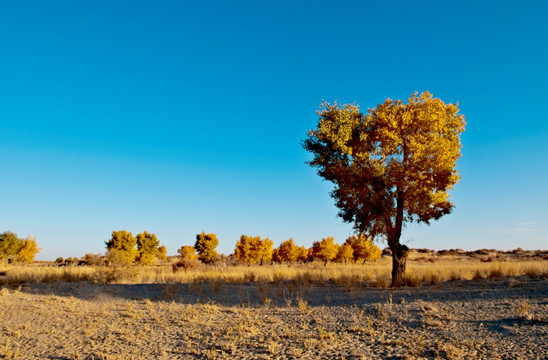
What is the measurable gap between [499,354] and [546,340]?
1.21 metres

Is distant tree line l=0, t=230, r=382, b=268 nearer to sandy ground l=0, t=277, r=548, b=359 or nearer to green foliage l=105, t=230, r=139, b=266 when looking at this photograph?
green foliage l=105, t=230, r=139, b=266

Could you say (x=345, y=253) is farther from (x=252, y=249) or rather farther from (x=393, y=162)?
(x=393, y=162)

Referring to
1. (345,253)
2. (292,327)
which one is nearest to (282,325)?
(292,327)

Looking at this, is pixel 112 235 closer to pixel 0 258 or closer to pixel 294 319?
pixel 0 258

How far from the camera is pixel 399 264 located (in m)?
16.1

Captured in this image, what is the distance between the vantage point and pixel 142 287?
56.5ft

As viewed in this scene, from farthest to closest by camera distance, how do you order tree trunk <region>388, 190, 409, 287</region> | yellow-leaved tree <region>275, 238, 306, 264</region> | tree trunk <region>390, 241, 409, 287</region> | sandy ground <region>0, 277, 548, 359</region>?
yellow-leaved tree <region>275, 238, 306, 264</region> < tree trunk <region>388, 190, 409, 287</region> < tree trunk <region>390, 241, 409, 287</region> < sandy ground <region>0, 277, 548, 359</region>

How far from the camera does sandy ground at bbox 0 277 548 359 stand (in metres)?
6.70

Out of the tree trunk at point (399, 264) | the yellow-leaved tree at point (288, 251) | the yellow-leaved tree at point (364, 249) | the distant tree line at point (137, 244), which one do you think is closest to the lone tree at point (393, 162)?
the tree trunk at point (399, 264)

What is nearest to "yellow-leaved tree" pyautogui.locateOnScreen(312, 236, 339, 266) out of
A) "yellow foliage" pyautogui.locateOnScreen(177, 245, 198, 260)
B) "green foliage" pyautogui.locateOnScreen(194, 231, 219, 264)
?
"green foliage" pyautogui.locateOnScreen(194, 231, 219, 264)

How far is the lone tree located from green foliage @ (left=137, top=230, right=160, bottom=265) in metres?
57.9

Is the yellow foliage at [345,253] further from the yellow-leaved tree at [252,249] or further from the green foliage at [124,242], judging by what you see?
the green foliage at [124,242]

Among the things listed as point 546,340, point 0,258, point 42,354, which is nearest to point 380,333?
point 546,340

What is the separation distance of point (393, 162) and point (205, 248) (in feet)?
183
